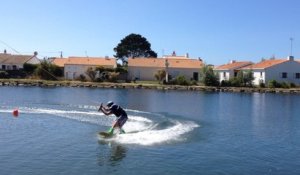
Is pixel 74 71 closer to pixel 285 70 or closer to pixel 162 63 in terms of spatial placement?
pixel 162 63

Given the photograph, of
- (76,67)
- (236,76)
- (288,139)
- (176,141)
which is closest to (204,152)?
(176,141)

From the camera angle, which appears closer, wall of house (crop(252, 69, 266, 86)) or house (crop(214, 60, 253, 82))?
wall of house (crop(252, 69, 266, 86))

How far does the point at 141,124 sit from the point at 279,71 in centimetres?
6173

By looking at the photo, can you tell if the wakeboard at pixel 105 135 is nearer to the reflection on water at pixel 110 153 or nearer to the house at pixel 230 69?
the reflection on water at pixel 110 153

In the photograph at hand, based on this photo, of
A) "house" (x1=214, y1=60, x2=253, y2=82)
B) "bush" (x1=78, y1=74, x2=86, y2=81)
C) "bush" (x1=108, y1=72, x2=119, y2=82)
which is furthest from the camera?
"house" (x1=214, y1=60, x2=253, y2=82)

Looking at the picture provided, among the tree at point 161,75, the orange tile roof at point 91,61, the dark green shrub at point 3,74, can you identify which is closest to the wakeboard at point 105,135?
the tree at point 161,75

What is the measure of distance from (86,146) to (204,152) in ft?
18.8

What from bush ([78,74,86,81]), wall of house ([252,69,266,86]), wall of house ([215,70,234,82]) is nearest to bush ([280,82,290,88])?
wall of house ([252,69,266,86])

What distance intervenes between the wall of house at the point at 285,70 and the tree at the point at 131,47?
4628cm

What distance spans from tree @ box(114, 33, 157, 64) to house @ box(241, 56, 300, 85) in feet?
140

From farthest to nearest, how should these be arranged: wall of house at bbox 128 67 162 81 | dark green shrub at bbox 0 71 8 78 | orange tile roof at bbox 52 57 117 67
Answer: orange tile roof at bbox 52 57 117 67, wall of house at bbox 128 67 162 81, dark green shrub at bbox 0 71 8 78

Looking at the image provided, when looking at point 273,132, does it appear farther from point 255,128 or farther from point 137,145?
point 137,145

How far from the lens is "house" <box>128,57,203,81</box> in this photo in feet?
322

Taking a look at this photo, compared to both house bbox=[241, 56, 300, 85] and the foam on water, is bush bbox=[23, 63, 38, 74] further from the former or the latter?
the foam on water
